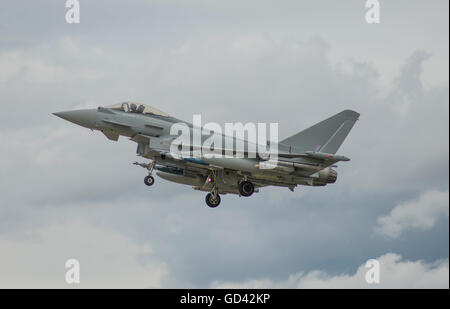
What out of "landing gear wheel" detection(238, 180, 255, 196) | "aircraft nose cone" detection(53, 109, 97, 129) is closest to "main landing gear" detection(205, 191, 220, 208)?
"landing gear wheel" detection(238, 180, 255, 196)

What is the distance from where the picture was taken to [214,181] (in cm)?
3588

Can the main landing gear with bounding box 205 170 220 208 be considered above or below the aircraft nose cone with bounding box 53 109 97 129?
below

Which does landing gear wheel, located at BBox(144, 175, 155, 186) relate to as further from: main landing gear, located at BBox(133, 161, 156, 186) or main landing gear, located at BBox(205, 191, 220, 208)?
main landing gear, located at BBox(205, 191, 220, 208)

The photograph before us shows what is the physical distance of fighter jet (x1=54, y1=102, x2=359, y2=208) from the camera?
33.4 meters

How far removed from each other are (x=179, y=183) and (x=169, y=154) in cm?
346

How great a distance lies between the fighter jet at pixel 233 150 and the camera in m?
33.4

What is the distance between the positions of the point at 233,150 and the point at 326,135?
4.49m

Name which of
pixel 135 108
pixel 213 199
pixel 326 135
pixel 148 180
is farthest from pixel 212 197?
pixel 326 135

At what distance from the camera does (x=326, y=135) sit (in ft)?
114

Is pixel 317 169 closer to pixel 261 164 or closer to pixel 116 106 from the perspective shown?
pixel 261 164

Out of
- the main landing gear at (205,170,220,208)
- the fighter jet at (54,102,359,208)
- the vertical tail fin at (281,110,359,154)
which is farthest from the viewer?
the main landing gear at (205,170,220,208)

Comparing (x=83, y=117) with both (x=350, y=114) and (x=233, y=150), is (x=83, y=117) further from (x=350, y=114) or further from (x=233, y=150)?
(x=350, y=114)

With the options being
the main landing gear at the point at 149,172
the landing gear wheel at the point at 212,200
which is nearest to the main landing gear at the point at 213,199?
the landing gear wheel at the point at 212,200
